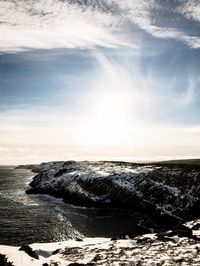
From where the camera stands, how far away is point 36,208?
73625mm

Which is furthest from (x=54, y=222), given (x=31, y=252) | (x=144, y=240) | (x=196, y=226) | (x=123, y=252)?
(x=123, y=252)

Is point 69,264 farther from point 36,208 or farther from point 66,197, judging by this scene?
point 66,197

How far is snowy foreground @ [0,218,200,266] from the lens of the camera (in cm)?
2748

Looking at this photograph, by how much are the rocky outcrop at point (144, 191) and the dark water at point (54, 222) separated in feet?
15.1

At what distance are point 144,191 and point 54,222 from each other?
23.8 m

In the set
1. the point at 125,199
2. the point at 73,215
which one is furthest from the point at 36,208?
the point at 125,199

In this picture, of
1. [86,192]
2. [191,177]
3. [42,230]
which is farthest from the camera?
[86,192]

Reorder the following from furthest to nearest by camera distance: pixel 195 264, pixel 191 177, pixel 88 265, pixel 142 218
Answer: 1. pixel 191 177
2. pixel 142 218
3. pixel 88 265
4. pixel 195 264

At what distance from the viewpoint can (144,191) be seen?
74312 mm

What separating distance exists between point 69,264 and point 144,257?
21.3ft

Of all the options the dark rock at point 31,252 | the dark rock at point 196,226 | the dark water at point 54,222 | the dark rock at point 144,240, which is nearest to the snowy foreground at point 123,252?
the dark rock at point 144,240

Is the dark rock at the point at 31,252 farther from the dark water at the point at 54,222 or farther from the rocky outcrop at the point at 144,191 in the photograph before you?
the rocky outcrop at the point at 144,191

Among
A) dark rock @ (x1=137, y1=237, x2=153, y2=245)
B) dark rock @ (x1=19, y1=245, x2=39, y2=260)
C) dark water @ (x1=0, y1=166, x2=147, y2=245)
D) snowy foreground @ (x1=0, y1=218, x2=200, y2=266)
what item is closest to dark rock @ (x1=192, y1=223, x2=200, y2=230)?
snowy foreground @ (x1=0, y1=218, x2=200, y2=266)

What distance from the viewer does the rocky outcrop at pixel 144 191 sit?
210ft
